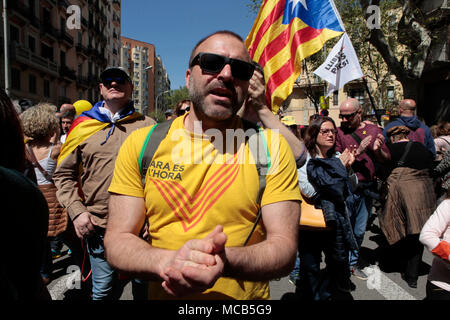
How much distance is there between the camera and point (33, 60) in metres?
26.2

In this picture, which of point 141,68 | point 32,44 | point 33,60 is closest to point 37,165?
point 33,60

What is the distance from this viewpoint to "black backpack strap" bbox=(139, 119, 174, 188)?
147cm

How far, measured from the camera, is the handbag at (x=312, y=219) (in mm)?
2971

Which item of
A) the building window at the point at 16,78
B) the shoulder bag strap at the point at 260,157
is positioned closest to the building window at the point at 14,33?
the building window at the point at 16,78

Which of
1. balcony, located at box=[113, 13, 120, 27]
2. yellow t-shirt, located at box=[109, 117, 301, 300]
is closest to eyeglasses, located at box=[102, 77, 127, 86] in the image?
yellow t-shirt, located at box=[109, 117, 301, 300]

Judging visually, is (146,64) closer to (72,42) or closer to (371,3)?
(72,42)

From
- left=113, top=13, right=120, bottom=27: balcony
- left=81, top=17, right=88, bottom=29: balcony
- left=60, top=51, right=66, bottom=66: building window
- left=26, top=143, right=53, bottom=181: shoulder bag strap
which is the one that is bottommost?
left=26, top=143, right=53, bottom=181: shoulder bag strap

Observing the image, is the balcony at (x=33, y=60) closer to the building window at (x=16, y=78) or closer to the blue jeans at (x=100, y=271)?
the building window at (x=16, y=78)

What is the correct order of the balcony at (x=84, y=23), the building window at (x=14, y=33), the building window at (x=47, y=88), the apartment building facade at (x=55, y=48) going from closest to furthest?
the building window at (x=14, y=33) → the apartment building facade at (x=55, y=48) → the building window at (x=47, y=88) → the balcony at (x=84, y=23)

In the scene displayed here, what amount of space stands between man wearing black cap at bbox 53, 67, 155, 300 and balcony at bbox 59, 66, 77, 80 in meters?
35.0

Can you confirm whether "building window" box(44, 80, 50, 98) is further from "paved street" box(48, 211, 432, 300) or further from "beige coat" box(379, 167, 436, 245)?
"beige coat" box(379, 167, 436, 245)

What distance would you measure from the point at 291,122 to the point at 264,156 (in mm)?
3762
